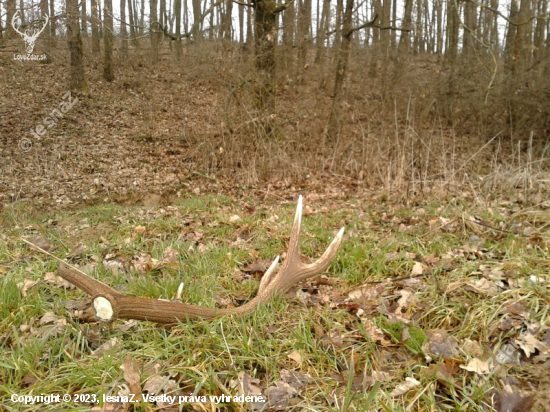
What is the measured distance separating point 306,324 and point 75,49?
14340 millimetres

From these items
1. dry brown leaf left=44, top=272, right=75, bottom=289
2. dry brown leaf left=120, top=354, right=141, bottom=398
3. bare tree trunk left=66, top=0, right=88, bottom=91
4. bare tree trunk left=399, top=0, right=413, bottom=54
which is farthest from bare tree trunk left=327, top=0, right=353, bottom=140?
dry brown leaf left=120, top=354, right=141, bottom=398

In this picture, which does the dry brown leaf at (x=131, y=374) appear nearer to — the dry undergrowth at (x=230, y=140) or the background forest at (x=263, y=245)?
the background forest at (x=263, y=245)

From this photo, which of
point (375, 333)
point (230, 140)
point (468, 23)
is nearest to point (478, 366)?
point (375, 333)

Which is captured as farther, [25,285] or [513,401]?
[25,285]

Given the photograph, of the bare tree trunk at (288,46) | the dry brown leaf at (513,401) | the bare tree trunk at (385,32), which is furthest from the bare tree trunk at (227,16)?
the dry brown leaf at (513,401)

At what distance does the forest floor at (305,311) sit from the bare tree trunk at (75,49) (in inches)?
280

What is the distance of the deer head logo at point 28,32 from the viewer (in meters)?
10.3

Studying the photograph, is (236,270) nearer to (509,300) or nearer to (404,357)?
(404,357)

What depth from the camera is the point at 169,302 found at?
249 centimetres

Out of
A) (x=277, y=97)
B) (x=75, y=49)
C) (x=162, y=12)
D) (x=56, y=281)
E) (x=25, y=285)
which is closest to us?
(x=25, y=285)

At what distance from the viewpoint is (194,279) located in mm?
3254

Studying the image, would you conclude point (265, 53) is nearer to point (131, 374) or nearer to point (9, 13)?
point (9, 13)

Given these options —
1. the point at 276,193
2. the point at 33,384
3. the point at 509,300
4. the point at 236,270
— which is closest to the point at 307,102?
the point at 276,193

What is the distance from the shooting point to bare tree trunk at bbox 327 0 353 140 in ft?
38.7
